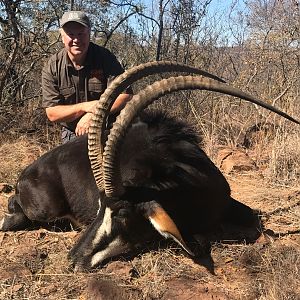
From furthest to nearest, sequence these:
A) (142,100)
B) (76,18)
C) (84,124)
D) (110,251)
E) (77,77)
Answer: (77,77)
(76,18)
(84,124)
(110,251)
(142,100)

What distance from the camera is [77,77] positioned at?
5449mm

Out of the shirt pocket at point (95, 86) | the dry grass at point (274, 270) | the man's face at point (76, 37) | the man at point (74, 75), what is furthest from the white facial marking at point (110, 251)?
the man's face at point (76, 37)

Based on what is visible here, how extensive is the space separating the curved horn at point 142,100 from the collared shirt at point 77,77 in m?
2.23

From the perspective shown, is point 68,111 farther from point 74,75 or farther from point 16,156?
point 16,156

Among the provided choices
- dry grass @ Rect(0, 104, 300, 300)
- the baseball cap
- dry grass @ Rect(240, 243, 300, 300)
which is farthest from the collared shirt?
dry grass @ Rect(240, 243, 300, 300)

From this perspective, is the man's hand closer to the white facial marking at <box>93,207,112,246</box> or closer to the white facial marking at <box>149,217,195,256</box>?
the white facial marking at <box>93,207,112,246</box>

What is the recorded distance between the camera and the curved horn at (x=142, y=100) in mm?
3189

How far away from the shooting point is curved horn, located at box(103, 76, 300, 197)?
319cm

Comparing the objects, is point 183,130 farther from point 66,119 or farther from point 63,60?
point 63,60

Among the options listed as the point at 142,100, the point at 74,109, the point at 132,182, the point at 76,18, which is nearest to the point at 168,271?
the point at 132,182

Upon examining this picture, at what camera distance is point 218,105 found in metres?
8.18

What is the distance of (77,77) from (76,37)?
0.47 m

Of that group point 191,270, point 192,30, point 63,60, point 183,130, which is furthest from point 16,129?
point 191,270

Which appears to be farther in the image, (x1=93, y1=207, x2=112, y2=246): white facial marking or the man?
the man
